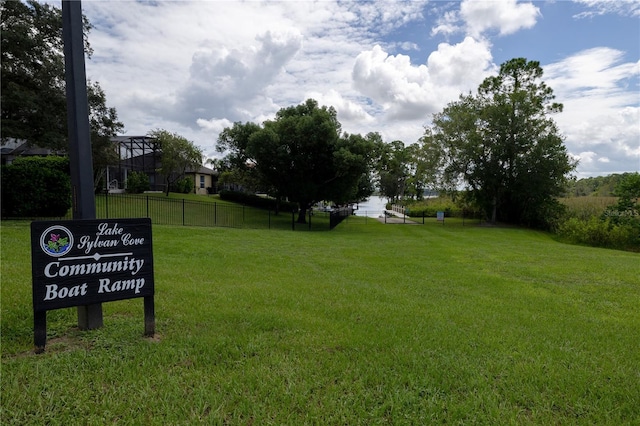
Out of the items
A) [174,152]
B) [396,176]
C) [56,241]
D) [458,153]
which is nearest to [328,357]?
[56,241]

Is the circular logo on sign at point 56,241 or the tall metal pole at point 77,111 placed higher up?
the tall metal pole at point 77,111

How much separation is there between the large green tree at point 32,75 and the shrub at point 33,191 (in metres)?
3.21

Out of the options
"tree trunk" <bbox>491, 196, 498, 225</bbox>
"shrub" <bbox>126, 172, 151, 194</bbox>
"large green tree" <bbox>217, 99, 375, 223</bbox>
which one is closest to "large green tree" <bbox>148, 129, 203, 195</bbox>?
"shrub" <bbox>126, 172, 151, 194</bbox>

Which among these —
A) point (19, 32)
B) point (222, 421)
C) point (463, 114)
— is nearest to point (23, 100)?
point (19, 32)

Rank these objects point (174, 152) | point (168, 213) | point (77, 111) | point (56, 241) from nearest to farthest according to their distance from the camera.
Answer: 1. point (56, 241)
2. point (77, 111)
3. point (168, 213)
4. point (174, 152)

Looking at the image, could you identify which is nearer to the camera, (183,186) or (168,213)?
(168,213)

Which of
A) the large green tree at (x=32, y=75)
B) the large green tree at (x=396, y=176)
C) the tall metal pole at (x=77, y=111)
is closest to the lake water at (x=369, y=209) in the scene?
the large green tree at (x=396, y=176)

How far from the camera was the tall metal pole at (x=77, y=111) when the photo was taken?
11.2ft

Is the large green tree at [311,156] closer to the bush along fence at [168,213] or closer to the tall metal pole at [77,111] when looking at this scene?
the bush along fence at [168,213]

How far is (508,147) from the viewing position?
24.2m

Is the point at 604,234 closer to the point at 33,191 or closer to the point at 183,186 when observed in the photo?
the point at 33,191

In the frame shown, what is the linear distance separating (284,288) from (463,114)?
23573mm

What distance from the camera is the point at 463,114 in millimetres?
25094

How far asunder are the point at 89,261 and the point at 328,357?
2317 mm
